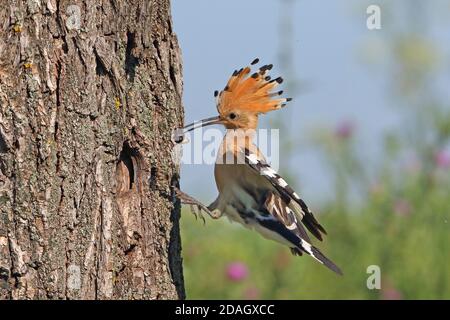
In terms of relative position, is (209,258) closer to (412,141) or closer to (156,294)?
(412,141)

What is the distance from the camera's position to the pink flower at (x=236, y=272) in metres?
5.37

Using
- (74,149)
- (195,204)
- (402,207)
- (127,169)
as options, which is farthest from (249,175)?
(402,207)

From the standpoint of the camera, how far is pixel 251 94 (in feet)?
14.9

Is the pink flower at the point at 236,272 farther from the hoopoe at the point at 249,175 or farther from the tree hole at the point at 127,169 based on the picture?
the tree hole at the point at 127,169

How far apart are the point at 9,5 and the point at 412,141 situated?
123 inches

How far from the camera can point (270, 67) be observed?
4430 mm

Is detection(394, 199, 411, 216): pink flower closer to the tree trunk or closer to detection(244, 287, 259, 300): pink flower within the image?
detection(244, 287, 259, 300): pink flower

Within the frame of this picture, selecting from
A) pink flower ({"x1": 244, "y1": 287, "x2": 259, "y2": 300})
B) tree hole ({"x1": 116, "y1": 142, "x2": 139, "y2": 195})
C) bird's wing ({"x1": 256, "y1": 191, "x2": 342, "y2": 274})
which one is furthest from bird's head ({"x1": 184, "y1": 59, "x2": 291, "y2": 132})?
pink flower ({"x1": 244, "y1": 287, "x2": 259, "y2": 300})

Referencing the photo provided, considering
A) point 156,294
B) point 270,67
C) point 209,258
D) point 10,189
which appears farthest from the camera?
point 209,258

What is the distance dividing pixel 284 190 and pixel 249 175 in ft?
1.10

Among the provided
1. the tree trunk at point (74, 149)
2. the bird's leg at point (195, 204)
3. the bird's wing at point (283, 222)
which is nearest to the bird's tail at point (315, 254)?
the bird's wing at point (283, 222)

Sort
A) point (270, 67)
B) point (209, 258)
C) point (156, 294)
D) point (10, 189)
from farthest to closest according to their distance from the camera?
point (209, 258) → point (270, 67) → point (156, 294) → point (10, 189)

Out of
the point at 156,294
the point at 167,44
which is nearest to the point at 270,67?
the point at 167,44

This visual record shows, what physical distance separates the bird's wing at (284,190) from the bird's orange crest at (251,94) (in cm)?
31
